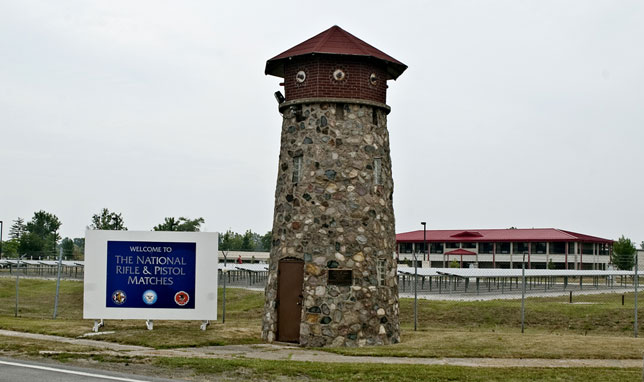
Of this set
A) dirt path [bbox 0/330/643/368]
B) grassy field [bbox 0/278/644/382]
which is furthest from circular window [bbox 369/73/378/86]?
dirt path [bbox 0/330/643/368]

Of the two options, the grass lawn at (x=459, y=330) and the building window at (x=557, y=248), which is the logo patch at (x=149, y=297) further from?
the building window at (x=557, y=248)

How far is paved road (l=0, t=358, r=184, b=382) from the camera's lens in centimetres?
1078

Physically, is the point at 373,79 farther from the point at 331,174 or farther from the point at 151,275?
the point at 151,275

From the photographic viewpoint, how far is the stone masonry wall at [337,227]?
1716 centimetres

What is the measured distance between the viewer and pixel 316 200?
17.4 meters

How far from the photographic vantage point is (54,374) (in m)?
11.3

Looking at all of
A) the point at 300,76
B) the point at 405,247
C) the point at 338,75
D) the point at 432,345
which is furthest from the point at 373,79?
the point at 405,247

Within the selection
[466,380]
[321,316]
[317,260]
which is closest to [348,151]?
[317,260]

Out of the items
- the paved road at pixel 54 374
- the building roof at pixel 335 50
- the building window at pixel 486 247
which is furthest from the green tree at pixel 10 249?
the paved road at pixel 54 374

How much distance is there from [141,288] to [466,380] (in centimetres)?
1049

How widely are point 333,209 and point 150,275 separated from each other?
5619mm

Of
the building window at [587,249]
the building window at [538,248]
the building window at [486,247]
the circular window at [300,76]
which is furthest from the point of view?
the building window at [486,247]

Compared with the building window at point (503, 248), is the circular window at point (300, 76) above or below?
above

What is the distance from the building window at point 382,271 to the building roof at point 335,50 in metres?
5.29
